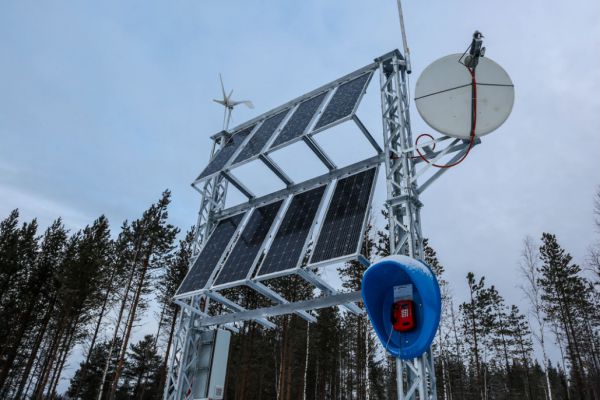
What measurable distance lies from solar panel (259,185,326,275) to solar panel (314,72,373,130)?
1.53 metres

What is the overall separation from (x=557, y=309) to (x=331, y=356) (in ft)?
64.8

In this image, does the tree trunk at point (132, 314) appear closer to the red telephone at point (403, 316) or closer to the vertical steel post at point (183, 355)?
the vertical steel post at point (183, 355)

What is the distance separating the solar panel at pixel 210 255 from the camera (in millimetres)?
8492

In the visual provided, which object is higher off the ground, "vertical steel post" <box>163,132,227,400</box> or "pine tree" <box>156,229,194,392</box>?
"pine tree" <box>156,229,194,392</box>

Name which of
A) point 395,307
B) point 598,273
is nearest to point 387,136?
point 395,307

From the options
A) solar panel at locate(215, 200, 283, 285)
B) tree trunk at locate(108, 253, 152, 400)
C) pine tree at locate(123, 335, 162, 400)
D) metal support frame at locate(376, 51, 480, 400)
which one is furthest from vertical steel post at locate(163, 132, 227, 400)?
pine tree at locate(123, 335, 162, 400)

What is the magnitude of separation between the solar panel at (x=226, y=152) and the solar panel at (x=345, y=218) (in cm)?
340

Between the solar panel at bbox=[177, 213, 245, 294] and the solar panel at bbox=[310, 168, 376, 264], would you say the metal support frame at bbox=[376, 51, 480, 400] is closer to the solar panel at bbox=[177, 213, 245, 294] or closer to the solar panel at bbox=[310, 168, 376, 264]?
the solar panel at bbox=[310, 168, 376, 264]

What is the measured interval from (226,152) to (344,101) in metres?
3.83

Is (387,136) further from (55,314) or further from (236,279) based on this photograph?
(55,314)

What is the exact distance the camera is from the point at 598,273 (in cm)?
2183

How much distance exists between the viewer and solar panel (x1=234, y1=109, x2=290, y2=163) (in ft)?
29.3

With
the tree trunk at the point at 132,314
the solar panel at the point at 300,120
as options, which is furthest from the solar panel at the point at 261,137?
the tree trunk at the point at 132,314

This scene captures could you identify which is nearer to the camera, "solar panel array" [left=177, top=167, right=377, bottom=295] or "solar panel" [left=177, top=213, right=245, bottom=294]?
"solar panel array" [left=177, top=167, right=377, bottom=295]
